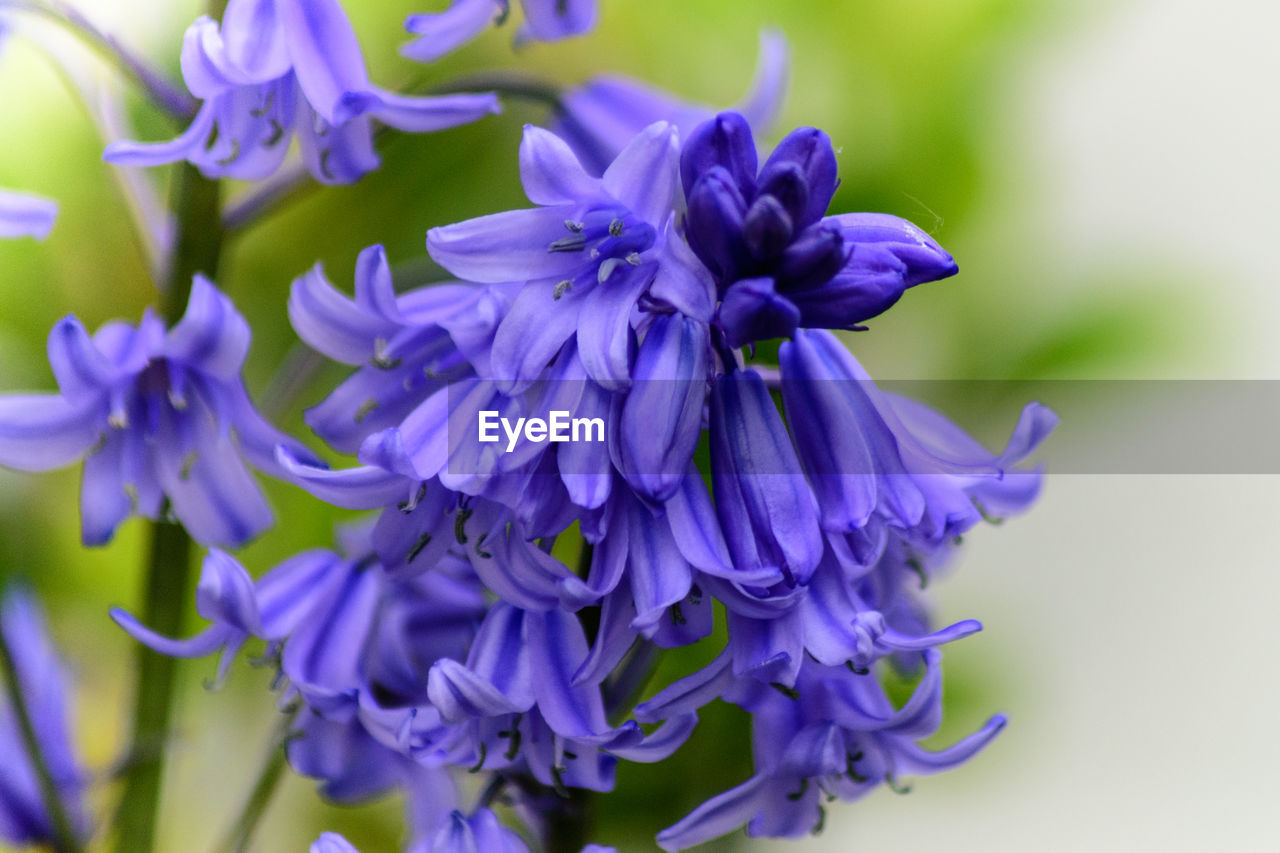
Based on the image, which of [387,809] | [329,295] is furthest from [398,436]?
[387,809]

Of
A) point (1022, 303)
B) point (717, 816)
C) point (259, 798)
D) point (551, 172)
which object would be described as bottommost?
point (259, 798)

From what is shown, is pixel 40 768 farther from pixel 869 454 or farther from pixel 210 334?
pixel 869 454

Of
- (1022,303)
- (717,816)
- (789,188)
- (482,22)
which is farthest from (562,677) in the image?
(1022,303)

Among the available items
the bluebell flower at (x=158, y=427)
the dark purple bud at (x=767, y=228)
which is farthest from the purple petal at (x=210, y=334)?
the dark purple bud at (x=767, y=228)

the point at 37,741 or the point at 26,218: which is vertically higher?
the point at 26,218

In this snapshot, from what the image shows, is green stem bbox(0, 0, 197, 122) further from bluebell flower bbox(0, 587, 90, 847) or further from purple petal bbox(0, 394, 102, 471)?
bluebell flower bbox(0, 587, 90, 847)

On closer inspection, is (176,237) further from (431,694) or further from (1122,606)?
(1122,606)

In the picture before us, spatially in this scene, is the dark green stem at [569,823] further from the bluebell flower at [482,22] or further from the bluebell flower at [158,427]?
the bluebell flower at [482,22]
